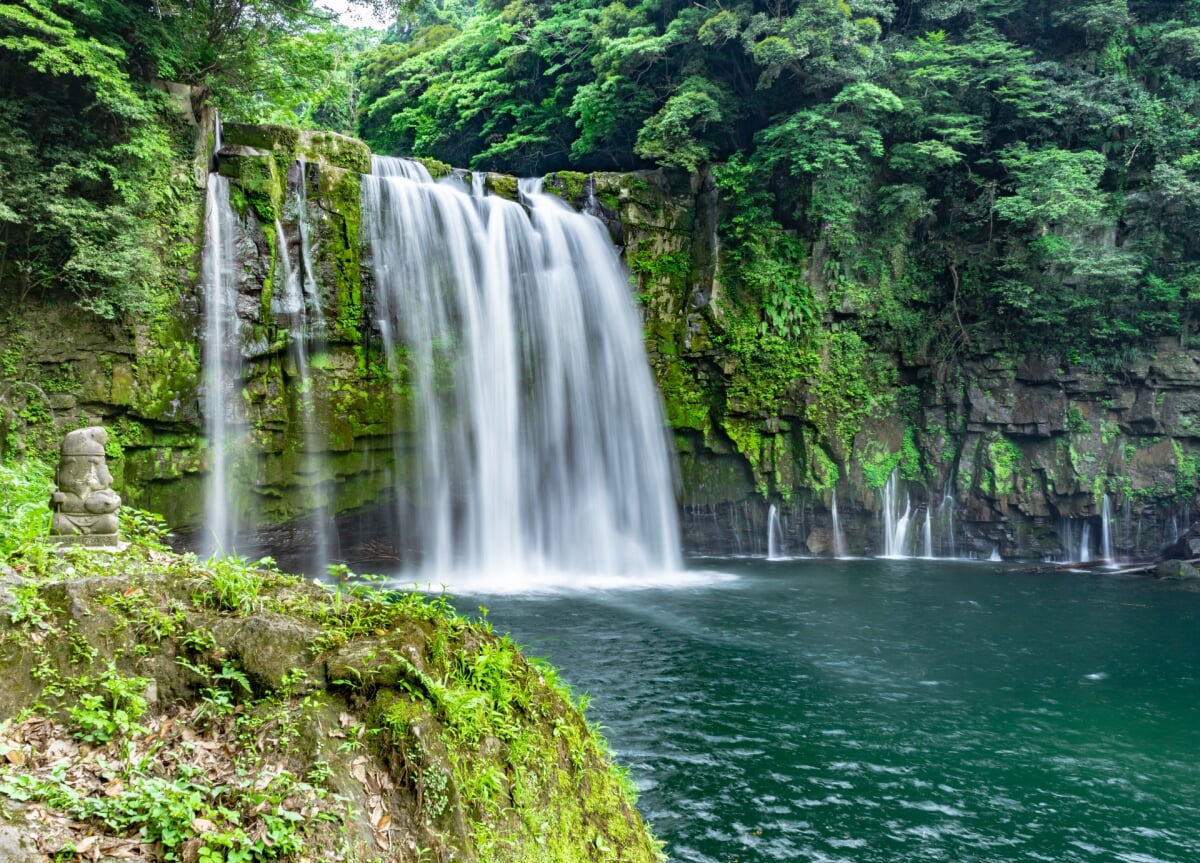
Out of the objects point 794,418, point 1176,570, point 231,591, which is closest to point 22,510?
point 231,591

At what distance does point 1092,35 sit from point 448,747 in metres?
23.3

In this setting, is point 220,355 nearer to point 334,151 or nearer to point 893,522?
point 334,151

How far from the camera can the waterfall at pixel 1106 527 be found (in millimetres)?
18672

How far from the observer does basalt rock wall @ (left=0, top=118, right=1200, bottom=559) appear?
15305 mm

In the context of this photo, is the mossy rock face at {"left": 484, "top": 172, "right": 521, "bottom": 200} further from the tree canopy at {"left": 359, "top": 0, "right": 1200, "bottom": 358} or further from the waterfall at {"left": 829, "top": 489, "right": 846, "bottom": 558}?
the waterfall at {"left": 829, "top": 489, "right": 846, "bottom": 558}

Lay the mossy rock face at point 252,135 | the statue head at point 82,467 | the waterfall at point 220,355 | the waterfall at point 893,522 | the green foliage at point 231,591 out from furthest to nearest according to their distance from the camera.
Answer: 1. the waterfall at point 893,522
2. the mossy rock face at point 252,135
3. the waterfall at point 220,355
4. the statue head at point 82,467
5. the green foliage at point 231,591

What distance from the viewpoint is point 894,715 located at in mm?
8672

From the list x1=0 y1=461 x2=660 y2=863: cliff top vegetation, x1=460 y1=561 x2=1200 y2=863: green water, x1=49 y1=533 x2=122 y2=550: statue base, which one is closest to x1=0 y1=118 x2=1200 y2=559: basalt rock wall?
x1=460 y1=561 x2=1200 y2=863: green water

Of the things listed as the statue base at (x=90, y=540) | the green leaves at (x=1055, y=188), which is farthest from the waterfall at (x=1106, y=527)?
the statue base at (x=90, y=540)

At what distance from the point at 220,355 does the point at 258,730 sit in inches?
485

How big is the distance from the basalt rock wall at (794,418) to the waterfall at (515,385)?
0.58 meters

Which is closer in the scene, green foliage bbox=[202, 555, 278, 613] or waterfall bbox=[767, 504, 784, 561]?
green foliage bbox=[202, 555, 278, 613]

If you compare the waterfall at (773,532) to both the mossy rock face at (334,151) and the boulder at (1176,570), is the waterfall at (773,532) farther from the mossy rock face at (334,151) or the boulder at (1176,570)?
the mossy rock face at (334,151)

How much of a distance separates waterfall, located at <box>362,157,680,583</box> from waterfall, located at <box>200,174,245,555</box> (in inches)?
107
